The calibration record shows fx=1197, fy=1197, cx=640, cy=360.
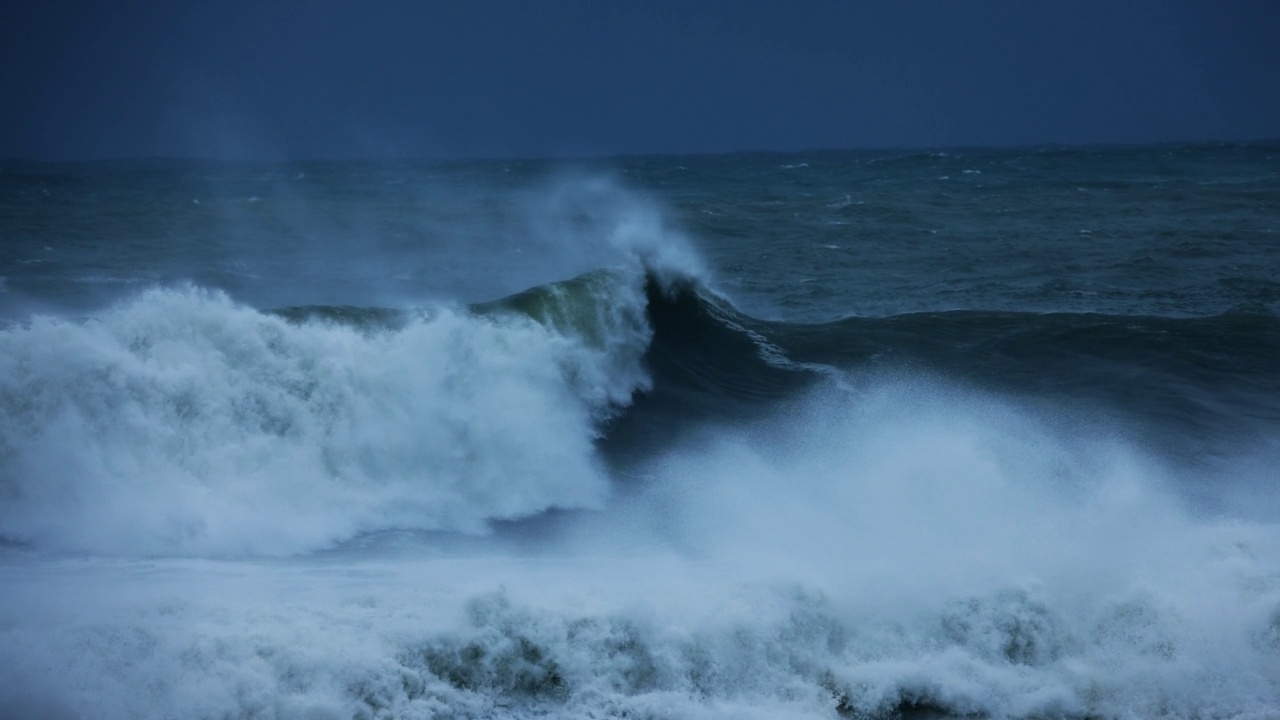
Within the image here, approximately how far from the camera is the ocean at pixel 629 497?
589 centimetres

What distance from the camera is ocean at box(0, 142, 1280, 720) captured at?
232 inches

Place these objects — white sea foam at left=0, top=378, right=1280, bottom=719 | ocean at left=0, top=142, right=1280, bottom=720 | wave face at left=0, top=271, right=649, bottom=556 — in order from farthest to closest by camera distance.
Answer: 1. wave face at left=0, top=271, right=649, bottom=556
2. ocean at left=0, top=142, right=1280, bottom=720
3. white sea foam at left=0, top=378, right=1280, bottom=719

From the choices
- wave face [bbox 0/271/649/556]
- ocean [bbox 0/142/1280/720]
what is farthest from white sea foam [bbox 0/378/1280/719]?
wave face [bbox 0/271/649/556]

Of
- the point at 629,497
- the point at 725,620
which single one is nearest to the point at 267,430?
the point at 629,497

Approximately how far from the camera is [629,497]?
29.3 ft

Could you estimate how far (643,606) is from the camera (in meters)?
6.30

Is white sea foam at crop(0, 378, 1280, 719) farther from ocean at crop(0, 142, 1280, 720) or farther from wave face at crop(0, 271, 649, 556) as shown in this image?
wave face at crop(0, 271, 649, 556)

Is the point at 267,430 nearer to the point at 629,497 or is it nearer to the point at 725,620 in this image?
the point at 629,497

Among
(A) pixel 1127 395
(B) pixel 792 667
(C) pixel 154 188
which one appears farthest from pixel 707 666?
(C) pixel 154 188

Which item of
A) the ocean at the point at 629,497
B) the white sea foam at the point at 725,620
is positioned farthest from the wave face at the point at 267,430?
the white sea foam at the point at 725,620

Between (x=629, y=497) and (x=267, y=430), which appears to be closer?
(x=267, y=430)

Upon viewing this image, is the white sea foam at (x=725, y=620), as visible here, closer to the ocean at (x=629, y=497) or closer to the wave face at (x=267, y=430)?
the ocean at (x=629, y=497)

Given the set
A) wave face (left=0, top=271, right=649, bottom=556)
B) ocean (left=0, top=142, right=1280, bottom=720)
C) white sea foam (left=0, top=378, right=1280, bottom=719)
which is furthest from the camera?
wave face (left=0, top=271, right=649, bottom=556)

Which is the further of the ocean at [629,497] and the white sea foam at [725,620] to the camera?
the ocean at [629,497]
